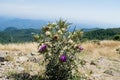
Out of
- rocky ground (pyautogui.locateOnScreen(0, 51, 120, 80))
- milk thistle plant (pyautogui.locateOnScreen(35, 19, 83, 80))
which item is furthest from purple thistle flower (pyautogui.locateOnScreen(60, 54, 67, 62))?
rocky ground (pyautogui.locateOnScreen(0, 51, 120, 80))

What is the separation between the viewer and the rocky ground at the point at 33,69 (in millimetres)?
9695

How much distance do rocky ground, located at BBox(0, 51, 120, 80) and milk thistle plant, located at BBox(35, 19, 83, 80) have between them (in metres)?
0.82

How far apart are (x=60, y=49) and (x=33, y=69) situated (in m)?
1.74

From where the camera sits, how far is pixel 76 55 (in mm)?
9359

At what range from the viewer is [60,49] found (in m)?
9.05

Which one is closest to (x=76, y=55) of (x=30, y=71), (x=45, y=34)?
(x=45, y=34)

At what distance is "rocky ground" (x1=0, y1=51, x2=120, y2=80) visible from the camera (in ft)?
31.8

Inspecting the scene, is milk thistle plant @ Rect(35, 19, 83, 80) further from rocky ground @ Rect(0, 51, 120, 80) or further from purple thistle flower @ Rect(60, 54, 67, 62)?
rocky ground @ Rect(0, 51, 120, 80)

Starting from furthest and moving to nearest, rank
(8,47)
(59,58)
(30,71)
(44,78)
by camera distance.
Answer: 1. (8,47)
2. (30,71)
3. (44,78)
4. (59,58)

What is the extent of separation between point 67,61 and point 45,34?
993mm

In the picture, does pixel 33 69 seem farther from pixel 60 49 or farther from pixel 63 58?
pixel 63 58

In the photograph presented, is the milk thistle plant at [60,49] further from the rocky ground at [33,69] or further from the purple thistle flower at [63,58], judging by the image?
the rocky ground at [33,69]

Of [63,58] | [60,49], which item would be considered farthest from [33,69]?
[63,58]

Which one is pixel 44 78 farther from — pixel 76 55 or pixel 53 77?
pixel 76 55
